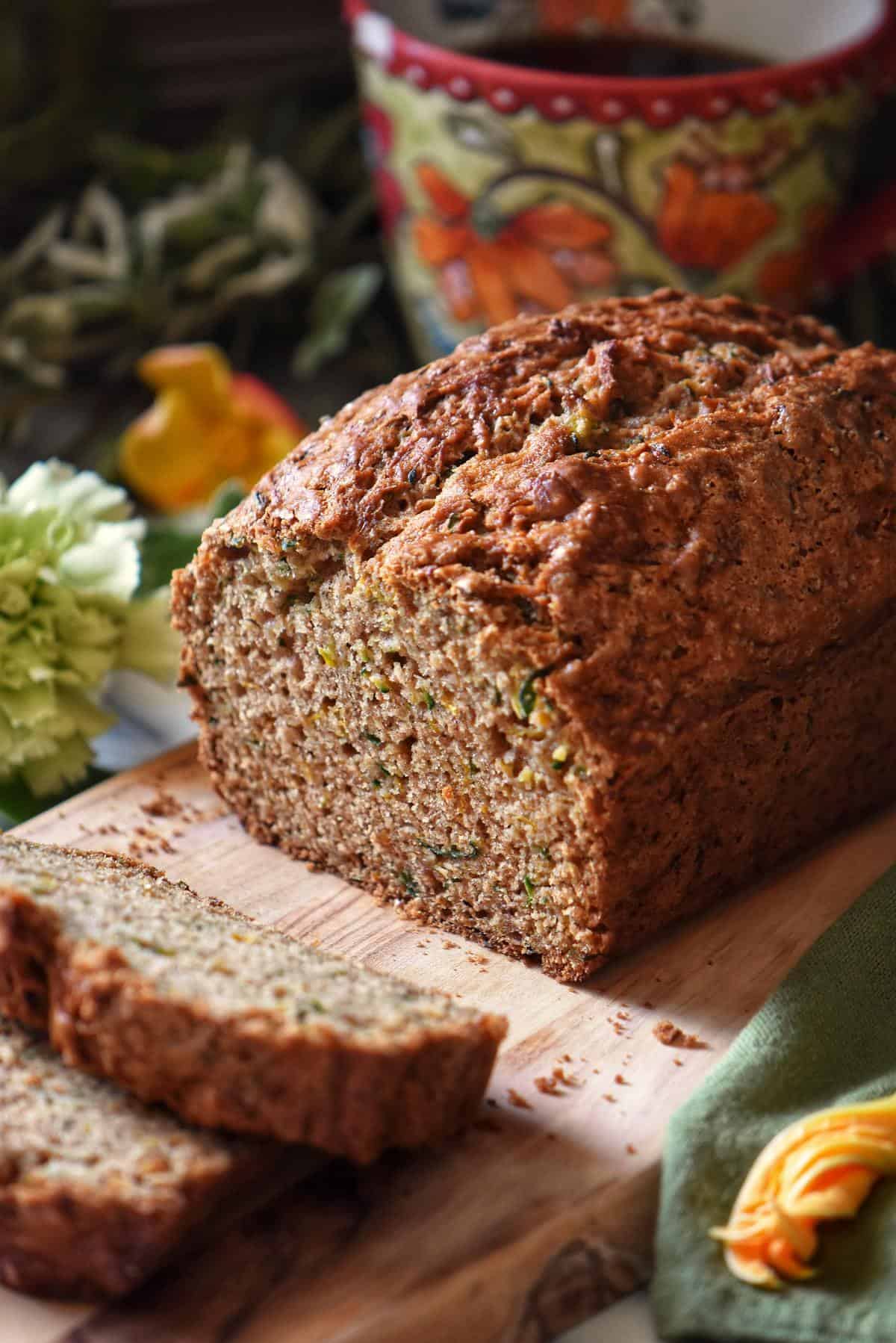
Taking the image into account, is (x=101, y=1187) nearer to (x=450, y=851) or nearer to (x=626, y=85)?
(x=450, y=851)

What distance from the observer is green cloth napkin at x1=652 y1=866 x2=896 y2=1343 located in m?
2.47

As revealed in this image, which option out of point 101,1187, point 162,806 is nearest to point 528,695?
point 101,1187

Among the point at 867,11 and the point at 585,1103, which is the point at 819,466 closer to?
the point at 585,1103

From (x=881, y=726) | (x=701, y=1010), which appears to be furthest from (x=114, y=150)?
(x=701, y=1010)

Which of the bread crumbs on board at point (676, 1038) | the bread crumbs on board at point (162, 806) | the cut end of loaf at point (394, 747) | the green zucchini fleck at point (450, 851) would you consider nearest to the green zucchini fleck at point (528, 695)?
the cut end of loaf at point (394, 747)

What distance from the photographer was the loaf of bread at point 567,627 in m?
3.04

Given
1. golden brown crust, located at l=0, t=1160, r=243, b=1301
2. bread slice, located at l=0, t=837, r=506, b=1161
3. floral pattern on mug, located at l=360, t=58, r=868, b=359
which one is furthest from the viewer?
floral pattern on mug, located at l=360, t=58, r=868, b=359

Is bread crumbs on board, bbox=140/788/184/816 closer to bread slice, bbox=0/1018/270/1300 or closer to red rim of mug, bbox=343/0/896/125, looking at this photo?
bread slice, bbox=0/1018/270/1300

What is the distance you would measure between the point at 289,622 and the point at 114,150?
3002mm

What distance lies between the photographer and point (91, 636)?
12.9ft

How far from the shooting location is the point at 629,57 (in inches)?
205

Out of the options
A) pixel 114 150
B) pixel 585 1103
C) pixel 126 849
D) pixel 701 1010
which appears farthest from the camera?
pixel 114 150

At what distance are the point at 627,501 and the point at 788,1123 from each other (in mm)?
1187

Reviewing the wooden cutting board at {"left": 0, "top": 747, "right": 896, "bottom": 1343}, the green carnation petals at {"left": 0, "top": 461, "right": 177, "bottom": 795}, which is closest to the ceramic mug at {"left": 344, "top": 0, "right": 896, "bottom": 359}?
the green carnation petals at {"left": 0, "top": 461, "right": 177, "bottom": 795}
